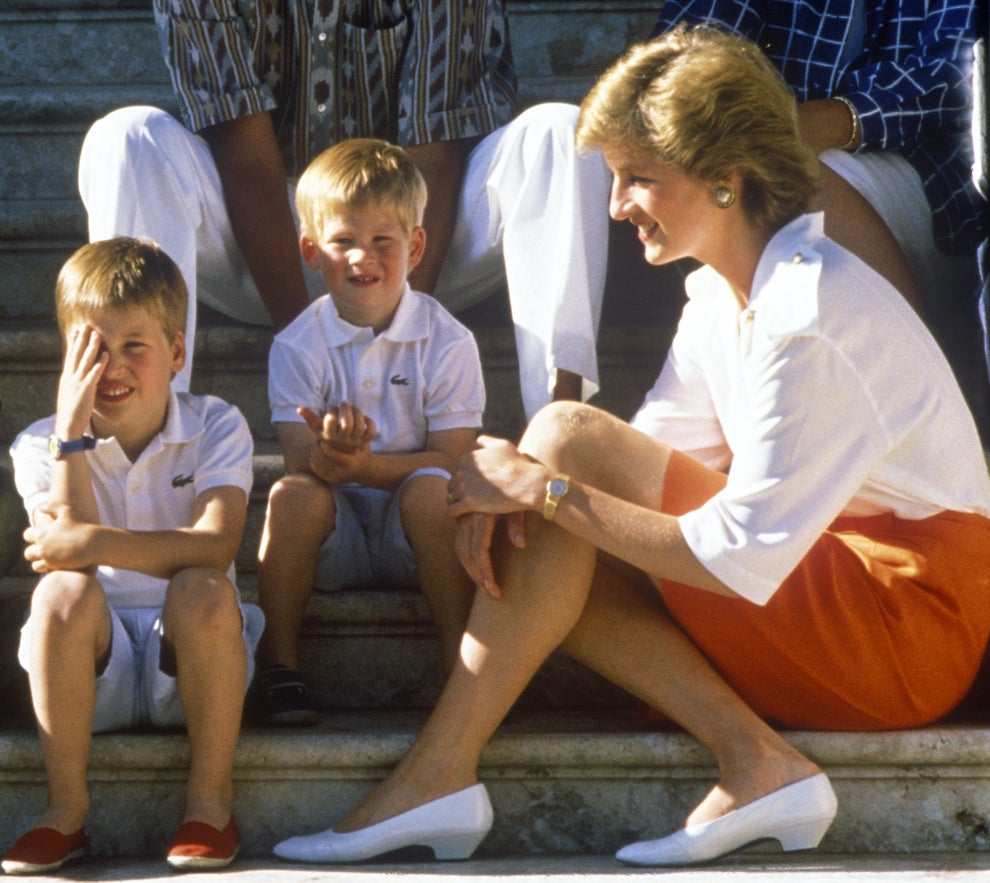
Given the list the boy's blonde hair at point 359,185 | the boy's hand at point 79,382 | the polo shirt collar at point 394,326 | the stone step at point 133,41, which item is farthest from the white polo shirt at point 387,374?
the stone step at point 133,41

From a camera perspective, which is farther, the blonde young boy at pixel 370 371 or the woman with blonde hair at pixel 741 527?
the blonde young boy at pixel 370 371

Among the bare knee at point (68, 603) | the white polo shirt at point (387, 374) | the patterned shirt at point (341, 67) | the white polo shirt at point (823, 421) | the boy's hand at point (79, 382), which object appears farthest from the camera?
the patterned shirt at point (341, 67)

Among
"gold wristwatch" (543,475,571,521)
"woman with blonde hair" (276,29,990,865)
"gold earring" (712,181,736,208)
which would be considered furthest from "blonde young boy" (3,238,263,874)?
"gold earring" (712,181,736,208)

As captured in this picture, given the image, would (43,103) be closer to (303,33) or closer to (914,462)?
(303,33)

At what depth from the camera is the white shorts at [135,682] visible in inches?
72.7

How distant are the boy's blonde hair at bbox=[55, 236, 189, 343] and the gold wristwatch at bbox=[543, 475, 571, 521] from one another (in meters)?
0.60

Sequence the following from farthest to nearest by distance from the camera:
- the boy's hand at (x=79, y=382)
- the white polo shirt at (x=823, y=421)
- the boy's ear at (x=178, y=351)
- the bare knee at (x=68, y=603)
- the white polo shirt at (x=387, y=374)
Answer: the white polo shirt at (x=387, y=374) < the boy's ear at (x=178, y=351) < the boy's hand at (x=79, y=382) < the bare knee at (x=68, y=603) < the white polo shirt at (x=823, y=421)

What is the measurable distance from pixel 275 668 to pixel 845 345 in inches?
34.1

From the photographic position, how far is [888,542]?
5.80 feet

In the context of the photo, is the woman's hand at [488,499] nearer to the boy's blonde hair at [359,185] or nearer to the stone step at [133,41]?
the boy's blonde hair at [359,185]

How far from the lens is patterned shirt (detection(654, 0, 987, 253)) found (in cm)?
239

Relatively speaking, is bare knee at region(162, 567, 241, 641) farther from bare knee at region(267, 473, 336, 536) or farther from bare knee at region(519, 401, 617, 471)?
bare knee at region(519, 401, 617, 471)

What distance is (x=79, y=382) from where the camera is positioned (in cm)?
187

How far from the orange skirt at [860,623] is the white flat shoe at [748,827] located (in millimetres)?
131
